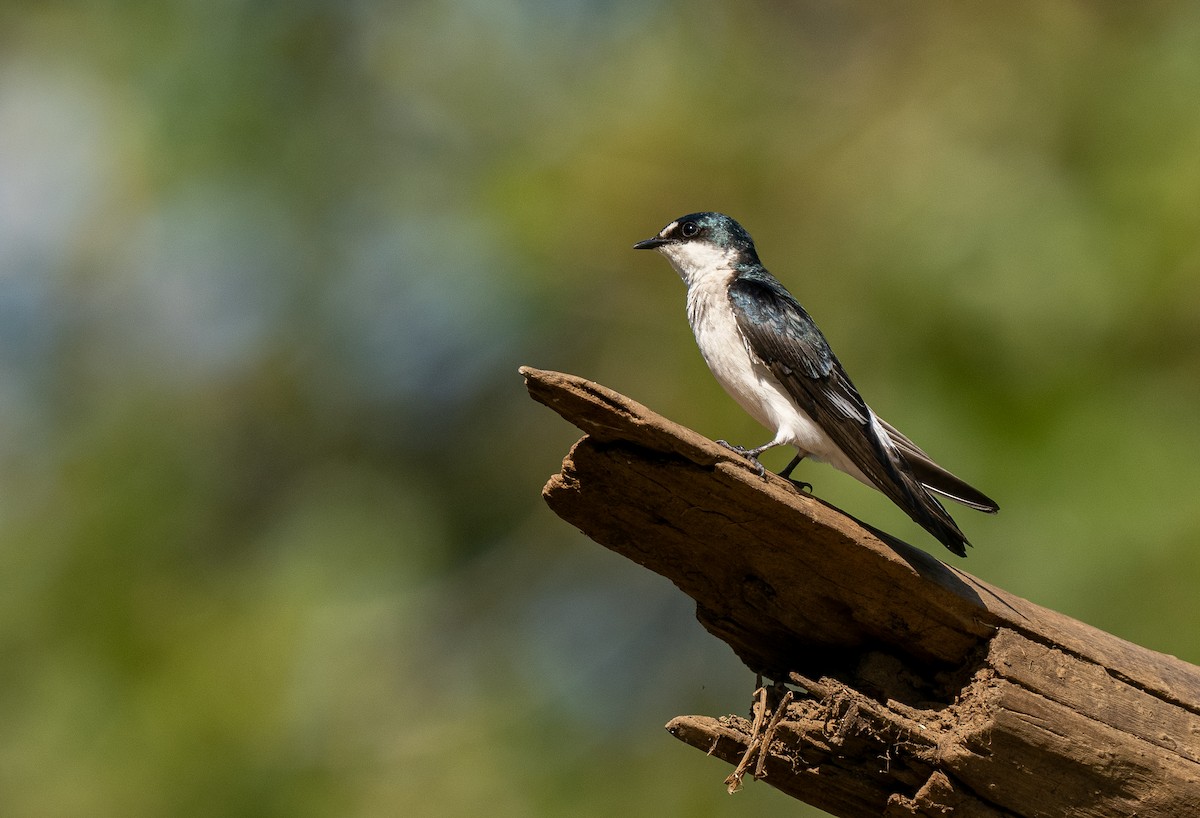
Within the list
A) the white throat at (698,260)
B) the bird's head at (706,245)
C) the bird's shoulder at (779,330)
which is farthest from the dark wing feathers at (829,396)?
the bird's head at (706,245)

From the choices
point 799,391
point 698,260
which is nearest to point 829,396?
point 799,391

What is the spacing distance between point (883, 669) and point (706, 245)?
2351 mm

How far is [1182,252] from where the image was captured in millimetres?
6367

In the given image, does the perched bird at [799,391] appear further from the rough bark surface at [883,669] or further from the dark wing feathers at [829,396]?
the rough bark surface at [883,669]

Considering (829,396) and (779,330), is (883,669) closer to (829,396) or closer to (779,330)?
(829,396)

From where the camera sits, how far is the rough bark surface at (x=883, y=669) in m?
2.93

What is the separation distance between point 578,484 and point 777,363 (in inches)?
50.6

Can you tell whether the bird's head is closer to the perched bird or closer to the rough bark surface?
the perched bird

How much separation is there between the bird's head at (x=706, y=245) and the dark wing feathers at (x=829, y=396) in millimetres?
603

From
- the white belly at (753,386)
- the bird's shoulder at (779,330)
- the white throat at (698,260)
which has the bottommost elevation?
the white belly at (753,386)

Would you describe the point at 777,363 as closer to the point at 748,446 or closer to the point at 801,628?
the point at 801,628

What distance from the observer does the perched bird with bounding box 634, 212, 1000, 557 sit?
149 inches

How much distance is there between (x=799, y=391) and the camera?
398 centimetres

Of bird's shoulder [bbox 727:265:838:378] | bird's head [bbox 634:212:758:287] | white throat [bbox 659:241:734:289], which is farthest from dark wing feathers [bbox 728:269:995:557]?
bird's head [bbox 634:212:758:287]
